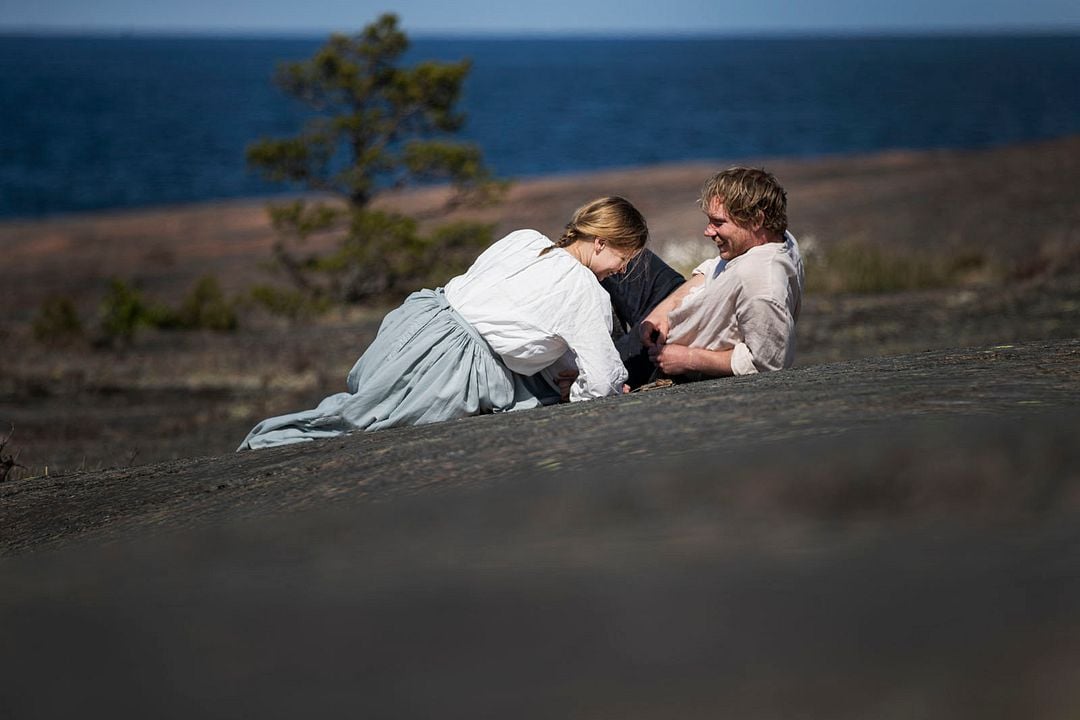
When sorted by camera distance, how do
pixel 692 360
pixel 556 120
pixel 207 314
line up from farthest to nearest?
pixel 556 120
pixel 207 314
pixel 692 360

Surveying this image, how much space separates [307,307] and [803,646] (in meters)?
15.2

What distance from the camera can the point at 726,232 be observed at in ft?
17.6

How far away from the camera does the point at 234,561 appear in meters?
3.08

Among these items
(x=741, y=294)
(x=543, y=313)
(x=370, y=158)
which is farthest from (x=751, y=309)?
(x=370, y=158)

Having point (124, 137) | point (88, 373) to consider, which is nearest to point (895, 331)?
point (88, 373)

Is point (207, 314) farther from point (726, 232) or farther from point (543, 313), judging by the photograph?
point (726, 232)

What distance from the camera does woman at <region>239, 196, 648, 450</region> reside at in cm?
518

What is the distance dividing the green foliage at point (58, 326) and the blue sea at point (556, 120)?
2178 cm

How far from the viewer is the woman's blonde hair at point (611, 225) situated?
17.4 ft

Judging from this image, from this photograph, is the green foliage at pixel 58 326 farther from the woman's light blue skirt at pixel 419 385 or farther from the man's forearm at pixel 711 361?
the man's forearm at pixel 711 361

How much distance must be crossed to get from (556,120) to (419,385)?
8615cm

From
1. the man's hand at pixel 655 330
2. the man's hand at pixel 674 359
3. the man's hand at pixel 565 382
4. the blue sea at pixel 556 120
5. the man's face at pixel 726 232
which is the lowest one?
the blue sea at pixel 556 120

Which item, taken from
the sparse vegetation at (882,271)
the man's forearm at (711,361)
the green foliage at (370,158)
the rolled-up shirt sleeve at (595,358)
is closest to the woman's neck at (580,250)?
the rolled-up shirt sleeve at (595,358)

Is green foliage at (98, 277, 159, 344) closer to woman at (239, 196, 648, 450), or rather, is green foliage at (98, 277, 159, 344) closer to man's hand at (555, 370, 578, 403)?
woman at (239, 196, 648, 450)
